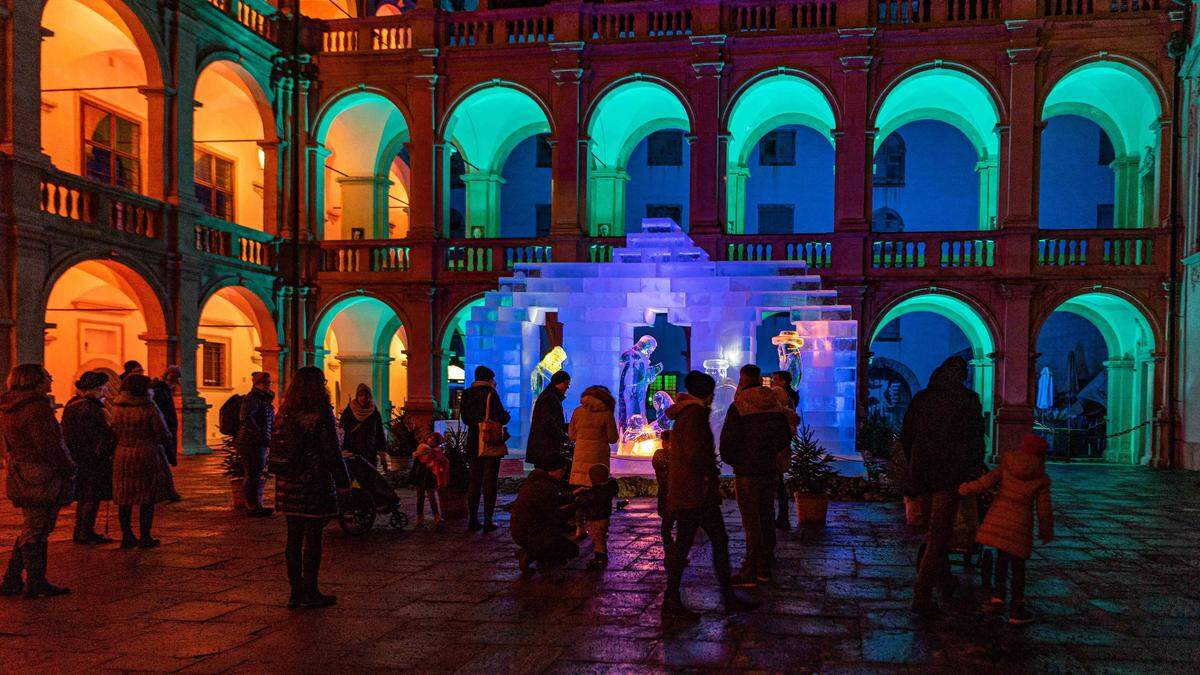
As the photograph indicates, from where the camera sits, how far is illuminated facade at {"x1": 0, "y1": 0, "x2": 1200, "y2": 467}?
64.0ft

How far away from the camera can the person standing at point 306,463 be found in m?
6.77

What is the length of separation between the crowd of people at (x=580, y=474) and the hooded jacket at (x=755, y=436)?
0.03ft

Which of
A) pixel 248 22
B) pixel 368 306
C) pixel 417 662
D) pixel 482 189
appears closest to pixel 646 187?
pixel 482 189

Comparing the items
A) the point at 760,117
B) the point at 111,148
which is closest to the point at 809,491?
the point at 760,117

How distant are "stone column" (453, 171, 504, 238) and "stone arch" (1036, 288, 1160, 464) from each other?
1445 centimetres

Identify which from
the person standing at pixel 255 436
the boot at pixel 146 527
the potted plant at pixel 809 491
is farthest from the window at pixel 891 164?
the boot at pixel 146 527

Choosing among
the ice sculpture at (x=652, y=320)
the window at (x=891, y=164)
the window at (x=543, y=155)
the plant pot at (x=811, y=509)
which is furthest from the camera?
the window at (x=543, y=155)

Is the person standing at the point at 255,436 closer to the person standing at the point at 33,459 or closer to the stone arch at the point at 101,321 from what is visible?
the person standing at the point at 33,459

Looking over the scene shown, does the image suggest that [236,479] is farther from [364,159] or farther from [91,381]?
[364,159]

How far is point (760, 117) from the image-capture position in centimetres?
2522

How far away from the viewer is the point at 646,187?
31.0 m

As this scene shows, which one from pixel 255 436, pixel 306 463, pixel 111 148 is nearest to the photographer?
pixel 306 463

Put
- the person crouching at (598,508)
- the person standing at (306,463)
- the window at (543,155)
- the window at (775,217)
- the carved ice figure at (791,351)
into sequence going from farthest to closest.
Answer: the window at (543,155) → the window at (775,217) → the carved ice figure at (791,351) → the person crouching at (598,508) → the person standing at (306,463)

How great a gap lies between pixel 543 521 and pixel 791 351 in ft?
25.6
